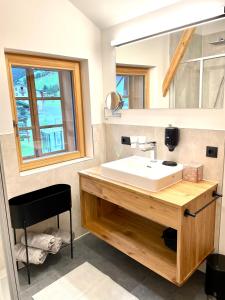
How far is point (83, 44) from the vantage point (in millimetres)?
2215

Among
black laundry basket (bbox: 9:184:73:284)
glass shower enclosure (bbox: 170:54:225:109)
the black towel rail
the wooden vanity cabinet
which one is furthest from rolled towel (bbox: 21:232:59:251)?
glass shower enclosure (bbox: 170:54:225:109)

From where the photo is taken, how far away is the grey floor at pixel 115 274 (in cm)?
178

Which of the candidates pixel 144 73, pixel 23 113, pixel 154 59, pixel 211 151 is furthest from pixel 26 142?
pixel 211 151

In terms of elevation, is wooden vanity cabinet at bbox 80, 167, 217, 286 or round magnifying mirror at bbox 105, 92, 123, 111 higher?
round magnifying mirror at bbox 105, 92, 123, 111

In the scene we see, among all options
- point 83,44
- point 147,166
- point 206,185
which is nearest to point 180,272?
point 206,185

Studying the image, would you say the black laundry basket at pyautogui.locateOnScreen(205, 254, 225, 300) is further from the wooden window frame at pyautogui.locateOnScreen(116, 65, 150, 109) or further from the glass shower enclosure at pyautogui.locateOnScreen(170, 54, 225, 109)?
the wooden window frame at pyautogui.locateOnScreen(116, 65, 150, 109)

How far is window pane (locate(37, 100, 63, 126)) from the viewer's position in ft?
7.27

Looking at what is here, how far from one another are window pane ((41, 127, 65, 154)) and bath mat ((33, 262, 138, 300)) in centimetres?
114

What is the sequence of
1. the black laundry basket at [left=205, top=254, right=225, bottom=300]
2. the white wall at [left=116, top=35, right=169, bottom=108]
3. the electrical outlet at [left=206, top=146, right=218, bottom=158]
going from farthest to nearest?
the white wall at [left=116, top=35, right=169, bottom=108], the electrical outlet at [left=206, top=146, right=218, bottom=158], the black laundry basket at [left=205, top=254, right=225, bottom=300]

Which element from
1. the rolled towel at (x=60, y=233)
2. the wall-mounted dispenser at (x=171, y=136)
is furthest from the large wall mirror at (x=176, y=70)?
the rolled towel at (x=60, y=233)

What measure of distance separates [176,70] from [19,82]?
1.32 meters

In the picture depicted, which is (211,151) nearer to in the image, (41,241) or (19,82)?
(41,241)

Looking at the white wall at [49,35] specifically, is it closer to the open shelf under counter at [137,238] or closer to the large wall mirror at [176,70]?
the large wall mirror at [176,70]

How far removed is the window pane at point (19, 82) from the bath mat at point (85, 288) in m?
1.60
